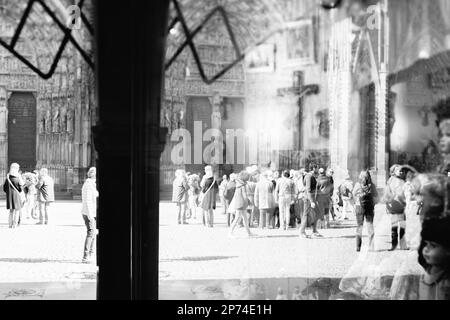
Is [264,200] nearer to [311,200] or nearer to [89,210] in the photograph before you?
[311,200]

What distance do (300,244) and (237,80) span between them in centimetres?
150

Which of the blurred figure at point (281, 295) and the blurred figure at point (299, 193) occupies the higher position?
the blurred figure at point (299, 193)

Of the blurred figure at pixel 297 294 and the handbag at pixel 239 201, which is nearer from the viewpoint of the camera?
the blurred figure at pixel 297 294

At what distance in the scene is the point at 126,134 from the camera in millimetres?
4004

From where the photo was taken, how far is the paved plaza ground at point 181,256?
476 cm

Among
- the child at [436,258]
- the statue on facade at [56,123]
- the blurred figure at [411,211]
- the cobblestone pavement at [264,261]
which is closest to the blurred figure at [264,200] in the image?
the cobblestone pavement at [264,261]

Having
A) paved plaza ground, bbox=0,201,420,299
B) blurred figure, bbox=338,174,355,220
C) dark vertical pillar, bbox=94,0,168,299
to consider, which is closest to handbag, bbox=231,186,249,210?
paved plaza ground, bbox=0,201,420,299

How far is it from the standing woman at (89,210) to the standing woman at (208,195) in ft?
2.76

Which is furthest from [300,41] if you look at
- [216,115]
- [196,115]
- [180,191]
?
[180,191]

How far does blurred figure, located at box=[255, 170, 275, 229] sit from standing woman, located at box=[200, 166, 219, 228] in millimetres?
416

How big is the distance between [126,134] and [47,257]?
151cm

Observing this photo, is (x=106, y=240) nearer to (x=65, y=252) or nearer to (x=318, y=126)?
(x=65, y=252)

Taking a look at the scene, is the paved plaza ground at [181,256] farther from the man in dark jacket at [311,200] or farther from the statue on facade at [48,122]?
the statue on facade at [48,122]

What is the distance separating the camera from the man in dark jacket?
545 centimetres
